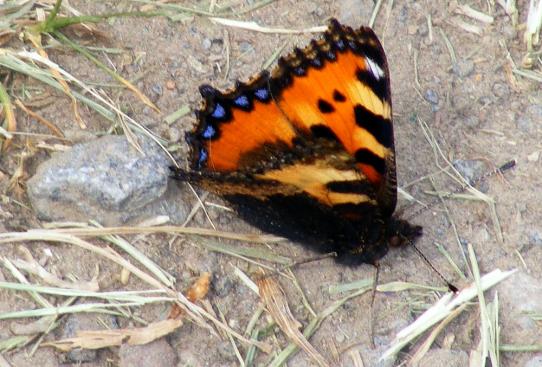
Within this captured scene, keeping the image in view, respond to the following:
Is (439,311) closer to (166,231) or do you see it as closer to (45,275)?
(166,231)

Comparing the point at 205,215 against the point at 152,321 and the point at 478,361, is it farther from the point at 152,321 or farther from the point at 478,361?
the point at 478,361

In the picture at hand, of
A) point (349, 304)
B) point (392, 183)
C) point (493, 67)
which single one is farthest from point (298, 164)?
point (493, 67)

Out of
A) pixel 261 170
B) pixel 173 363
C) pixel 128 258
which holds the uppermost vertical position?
pixel 261 170

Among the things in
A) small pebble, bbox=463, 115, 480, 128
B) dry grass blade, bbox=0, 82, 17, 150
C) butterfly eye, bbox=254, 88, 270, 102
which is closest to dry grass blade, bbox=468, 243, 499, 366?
small pebble, bbox=463, 115, 480, 128

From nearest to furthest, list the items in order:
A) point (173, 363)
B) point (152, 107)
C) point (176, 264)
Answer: point (173, 363)
point (176, 264)
point (152, 107)

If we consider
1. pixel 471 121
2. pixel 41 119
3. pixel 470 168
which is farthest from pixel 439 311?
pixel 41 119

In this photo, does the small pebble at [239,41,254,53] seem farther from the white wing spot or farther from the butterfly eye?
the white wing spot

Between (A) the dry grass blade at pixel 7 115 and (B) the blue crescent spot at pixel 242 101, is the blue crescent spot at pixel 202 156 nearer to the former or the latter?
(B) the blue crescent spot at pixel 242 101

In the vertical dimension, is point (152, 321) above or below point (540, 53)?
below
